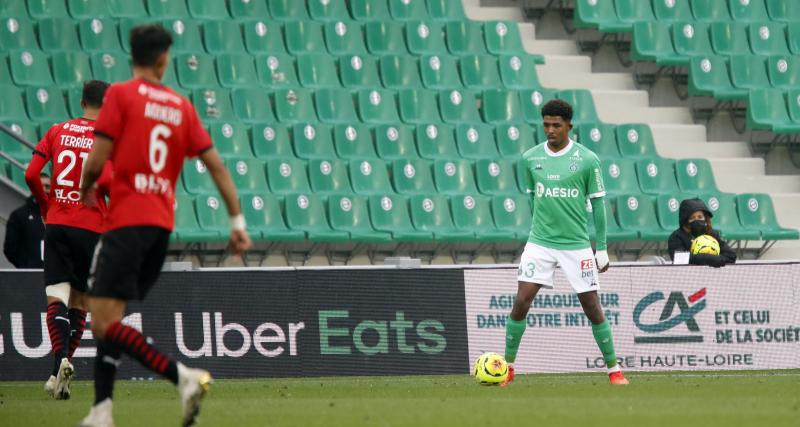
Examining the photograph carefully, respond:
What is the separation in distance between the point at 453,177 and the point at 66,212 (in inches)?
372

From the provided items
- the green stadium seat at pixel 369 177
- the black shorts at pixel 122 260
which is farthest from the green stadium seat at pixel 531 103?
the black shorts at pixel 122 260

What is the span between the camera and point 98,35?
20.0 metres

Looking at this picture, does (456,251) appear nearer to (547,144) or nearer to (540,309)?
(540,309)

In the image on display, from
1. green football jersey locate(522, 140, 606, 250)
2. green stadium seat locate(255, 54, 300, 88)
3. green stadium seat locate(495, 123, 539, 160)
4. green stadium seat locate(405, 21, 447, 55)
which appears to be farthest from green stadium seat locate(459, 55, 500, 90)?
green football jersey locate(522, 140, 606, 250)

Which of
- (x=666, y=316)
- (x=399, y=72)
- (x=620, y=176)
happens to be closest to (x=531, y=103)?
(x=620, y=176)

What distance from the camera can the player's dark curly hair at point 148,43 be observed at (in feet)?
25.4

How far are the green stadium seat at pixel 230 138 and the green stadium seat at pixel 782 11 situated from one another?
945cm

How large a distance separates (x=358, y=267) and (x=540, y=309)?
189cm

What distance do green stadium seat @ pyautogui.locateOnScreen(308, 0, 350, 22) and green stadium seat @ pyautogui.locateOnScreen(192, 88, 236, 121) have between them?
2.44 meters

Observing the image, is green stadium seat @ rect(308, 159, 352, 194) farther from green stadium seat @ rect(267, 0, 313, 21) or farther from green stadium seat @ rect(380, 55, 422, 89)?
green stadium seat @ rect(267, 0, 313, 21)

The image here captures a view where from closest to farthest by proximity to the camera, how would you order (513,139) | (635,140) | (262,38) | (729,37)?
(513,139) < (262,38) < (635,140) < (729,37)

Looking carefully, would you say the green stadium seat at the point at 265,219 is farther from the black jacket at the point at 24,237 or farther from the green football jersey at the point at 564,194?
the green football jersey at the point at 564,194

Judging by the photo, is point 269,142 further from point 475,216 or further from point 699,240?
point 699,240

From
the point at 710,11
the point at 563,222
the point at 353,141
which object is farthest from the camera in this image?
the point at 710,11
